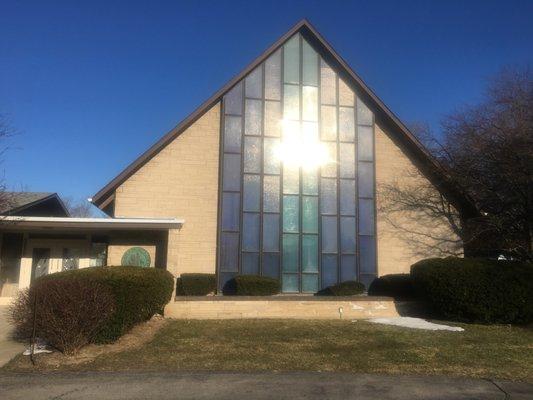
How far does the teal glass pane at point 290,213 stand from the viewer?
1960 centimetres

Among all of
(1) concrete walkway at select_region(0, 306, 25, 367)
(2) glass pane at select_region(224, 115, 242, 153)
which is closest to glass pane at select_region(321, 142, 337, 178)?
(2) glass pane at select_region(224, 115, 242, 153)

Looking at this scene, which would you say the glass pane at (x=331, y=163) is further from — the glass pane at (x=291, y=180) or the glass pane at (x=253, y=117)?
the glass pane at (x=253, y=117)

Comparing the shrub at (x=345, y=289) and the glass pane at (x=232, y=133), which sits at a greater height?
the glass pane at (x=232, y=133)

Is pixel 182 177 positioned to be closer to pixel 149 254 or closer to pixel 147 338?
pixel 149 254

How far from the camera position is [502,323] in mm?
13578

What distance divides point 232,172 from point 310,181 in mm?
3060

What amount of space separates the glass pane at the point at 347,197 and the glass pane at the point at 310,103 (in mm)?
2879

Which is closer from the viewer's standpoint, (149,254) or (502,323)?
(502,323)

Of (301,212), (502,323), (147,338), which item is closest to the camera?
(147,338)

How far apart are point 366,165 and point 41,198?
588 inches

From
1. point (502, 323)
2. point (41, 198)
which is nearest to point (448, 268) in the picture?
point (502, 323)

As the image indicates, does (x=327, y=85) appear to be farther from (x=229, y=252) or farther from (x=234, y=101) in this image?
(x=229, y=252)

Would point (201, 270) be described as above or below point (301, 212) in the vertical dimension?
below

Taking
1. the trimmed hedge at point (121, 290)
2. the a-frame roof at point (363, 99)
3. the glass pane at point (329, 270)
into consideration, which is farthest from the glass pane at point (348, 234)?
the trimmed hedge at point (121, 290)
